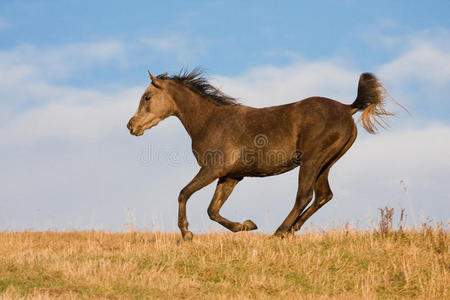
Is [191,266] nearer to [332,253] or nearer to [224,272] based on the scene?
[224,272]

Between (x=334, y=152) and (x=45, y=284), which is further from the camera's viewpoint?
(x=334, y=152)

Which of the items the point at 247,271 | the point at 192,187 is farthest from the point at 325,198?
the point at 247,271

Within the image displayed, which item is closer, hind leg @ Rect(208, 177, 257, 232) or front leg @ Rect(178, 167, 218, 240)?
front leg @ Rect(178, 167, 218, 240)

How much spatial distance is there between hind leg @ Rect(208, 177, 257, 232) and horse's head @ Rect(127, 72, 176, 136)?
182 cm

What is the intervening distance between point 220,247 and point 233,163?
1690 millimetres

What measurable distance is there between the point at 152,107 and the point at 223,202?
2.38m

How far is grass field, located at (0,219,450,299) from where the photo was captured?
6.82 metres

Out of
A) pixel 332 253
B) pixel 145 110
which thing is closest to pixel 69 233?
pixel 145 110

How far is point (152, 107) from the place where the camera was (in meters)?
10.6

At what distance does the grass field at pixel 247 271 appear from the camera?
682 centimetres

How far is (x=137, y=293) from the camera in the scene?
662 cm

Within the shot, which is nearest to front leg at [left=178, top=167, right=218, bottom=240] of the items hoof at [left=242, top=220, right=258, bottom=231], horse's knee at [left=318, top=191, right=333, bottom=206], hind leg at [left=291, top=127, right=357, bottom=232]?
hoof at [left=242, top=220, right=258, bottom=231]

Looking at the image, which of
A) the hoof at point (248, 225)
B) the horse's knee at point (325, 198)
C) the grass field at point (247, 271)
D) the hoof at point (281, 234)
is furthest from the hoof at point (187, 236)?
the horse's knee at point (325, 198)

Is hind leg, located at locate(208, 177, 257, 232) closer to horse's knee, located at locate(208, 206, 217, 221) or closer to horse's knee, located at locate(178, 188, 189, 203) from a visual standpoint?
horse's knee, located at locate(208, 206, 217, 221)
